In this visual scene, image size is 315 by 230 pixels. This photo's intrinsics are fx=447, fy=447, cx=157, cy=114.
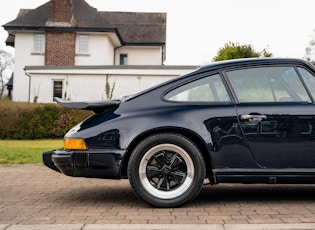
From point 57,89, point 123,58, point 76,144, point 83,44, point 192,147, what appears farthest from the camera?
point 123,58

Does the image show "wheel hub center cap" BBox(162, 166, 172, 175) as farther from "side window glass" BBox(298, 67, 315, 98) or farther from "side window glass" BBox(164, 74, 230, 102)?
"side window glass" BBox(298, 67, 315, 98)

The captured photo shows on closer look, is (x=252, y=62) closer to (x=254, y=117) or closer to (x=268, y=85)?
(x=268, y=85)

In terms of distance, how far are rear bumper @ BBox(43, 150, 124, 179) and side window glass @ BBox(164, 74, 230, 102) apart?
0.85 metres

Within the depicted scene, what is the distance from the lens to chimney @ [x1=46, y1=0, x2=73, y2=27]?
32.0 m

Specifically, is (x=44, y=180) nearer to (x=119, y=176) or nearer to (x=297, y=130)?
(x=119, y=176)

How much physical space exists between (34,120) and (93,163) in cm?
1767

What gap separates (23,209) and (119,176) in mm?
1034

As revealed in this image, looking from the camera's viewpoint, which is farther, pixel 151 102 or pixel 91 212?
pixel 151 102

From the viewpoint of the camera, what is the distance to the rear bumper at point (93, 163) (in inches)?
176

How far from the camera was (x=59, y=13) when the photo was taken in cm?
3212

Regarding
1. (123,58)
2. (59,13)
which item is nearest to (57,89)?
(59,13)

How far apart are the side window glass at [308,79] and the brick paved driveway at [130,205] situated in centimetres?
121

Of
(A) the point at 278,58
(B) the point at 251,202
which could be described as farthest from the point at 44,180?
(A) the point at 278,58

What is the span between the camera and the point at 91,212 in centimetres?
434
